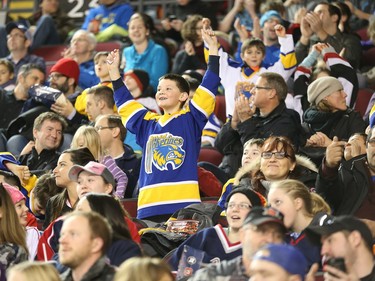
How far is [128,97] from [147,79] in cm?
251

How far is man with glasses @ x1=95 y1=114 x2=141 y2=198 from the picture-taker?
387 inches

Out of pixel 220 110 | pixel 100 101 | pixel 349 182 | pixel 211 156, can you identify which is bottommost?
pixel 211 156

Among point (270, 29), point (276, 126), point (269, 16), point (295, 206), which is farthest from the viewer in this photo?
point (269, 16)

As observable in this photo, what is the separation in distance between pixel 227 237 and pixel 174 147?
1.54 meters

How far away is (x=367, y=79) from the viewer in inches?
471

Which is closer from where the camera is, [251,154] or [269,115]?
[251,154]

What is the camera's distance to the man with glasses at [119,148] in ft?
32.2

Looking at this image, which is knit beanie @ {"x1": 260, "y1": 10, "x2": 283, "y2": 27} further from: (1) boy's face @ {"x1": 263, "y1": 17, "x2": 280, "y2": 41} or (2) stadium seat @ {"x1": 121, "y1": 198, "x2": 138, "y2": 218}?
(2) stadium seat @ {"x1": 121, "y1": 198, "x2": 138, "y2": 218}

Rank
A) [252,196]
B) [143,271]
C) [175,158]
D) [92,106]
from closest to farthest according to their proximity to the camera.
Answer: [143,271], [252,196], [175,158], [92,106]

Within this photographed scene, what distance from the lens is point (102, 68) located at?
452 inches

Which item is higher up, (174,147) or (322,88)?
(322,88)

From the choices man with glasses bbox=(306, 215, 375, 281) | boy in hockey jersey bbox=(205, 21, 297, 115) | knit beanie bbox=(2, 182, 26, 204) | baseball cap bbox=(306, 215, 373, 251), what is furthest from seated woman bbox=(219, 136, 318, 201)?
boy in hockey jersey bbox=(205, 21, 297, 115)

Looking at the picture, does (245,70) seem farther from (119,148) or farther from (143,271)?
(143,271)

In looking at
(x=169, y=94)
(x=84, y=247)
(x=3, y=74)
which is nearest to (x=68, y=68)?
(x=3, y=74)
